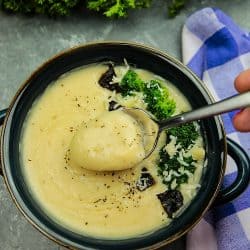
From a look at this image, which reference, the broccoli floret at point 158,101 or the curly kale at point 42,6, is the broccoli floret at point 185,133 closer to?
the broccoli floret at point 158,101

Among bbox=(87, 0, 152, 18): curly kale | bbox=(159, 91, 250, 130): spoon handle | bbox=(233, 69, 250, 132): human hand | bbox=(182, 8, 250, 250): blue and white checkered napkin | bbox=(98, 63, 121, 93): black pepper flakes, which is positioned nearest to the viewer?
bbox=(159, 91, 250, 130): spoon handle

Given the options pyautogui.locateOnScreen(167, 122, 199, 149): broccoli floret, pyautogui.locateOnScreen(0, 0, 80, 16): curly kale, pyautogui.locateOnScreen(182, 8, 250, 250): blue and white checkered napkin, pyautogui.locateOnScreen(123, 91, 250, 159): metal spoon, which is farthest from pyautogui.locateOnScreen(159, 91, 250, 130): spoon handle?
pyautogui.locateOnScreen(0, 0, 80, 16): curly kale

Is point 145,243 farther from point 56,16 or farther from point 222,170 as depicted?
point 56,16

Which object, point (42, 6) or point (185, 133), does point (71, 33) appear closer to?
point (42, 6)

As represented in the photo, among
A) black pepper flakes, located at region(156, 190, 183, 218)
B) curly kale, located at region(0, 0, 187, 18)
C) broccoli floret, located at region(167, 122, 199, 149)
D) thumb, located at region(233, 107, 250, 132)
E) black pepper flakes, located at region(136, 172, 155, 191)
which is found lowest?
black pepper flakes, located at region(156, 190, 183, 218)

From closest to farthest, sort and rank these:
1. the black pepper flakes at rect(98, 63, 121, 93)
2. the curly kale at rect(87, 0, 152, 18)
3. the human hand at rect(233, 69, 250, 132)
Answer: the human hand at rect(233, 69, 250, 132) < the black pepper flakes at rect(98, 63, 121, 93) < the curly kale at rect(87, 0, 152, 18)

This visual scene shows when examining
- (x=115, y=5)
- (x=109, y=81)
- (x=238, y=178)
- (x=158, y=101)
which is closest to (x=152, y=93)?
(x=158, y=101)

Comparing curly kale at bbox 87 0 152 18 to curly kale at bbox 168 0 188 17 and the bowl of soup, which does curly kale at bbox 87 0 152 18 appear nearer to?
curly kale at bbox 168 0 188 17
